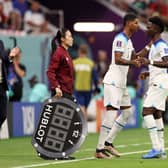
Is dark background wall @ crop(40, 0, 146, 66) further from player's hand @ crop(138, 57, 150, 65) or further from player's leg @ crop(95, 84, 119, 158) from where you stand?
player's hand @ crop(138, 57, 150, 65)

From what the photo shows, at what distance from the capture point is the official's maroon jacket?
13445 millimetres

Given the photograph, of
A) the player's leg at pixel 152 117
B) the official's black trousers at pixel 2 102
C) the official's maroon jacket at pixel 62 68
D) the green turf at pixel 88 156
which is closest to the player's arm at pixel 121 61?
the player's leg at pixel 152 117

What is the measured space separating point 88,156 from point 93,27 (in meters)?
15.9

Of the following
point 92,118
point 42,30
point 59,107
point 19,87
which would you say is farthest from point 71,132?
point 42,30

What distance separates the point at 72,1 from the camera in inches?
1206

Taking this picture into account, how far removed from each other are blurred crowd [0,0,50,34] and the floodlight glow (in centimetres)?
270

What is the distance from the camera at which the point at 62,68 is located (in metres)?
13.6

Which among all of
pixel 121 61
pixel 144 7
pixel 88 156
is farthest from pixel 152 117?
pixel 144 7

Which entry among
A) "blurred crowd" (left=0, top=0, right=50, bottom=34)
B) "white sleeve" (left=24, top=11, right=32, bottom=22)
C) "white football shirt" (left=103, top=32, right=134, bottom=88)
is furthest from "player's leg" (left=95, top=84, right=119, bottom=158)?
"white sleeve" (left=24, top=11, right=32, bottom=22)

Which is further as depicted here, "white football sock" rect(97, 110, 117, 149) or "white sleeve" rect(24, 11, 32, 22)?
"white sleeve" rect(24, 11, 32, 22)

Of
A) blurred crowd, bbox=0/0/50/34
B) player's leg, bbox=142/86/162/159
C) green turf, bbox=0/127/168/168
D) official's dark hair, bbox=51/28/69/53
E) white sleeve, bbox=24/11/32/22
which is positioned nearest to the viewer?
green turf, bbox=0/127/168/168

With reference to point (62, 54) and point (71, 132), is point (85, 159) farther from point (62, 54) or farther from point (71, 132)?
point (62, 54)

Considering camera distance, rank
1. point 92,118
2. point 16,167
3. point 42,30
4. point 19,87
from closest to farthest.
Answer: point 16,167, point 19,87, point 92,118, point 42,30

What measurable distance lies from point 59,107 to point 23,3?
1296 cm
